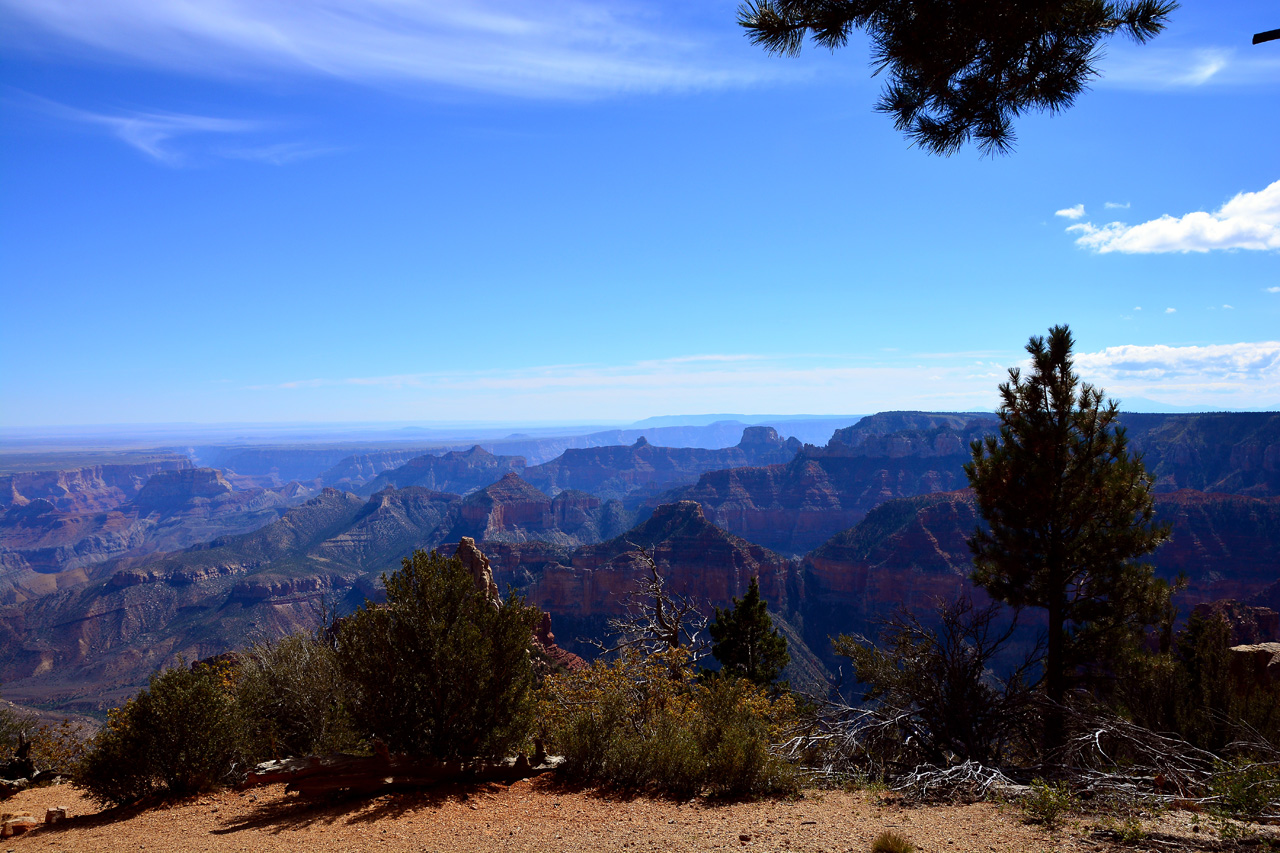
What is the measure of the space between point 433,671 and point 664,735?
13.4 ft

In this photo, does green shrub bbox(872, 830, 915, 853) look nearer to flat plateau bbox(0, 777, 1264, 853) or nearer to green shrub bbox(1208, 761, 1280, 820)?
flat plateau bbox(0, 777, 1264, 853)

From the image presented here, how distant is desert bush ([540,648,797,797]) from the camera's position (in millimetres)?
10391

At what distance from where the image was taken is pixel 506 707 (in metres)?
11.3

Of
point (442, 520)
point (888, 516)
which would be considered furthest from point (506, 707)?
point (442, 520)

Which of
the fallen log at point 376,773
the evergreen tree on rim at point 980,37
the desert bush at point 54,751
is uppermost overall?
the evergreen tree on rim at point 980,37

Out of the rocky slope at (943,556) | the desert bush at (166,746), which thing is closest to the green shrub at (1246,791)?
the desert bush at (166,746)

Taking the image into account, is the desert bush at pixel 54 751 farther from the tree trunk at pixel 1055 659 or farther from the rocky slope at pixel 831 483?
the rocky slope at pixel 831 483

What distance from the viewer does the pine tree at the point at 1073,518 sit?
13086mm

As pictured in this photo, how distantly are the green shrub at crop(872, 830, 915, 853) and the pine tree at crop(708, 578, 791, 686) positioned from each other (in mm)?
18190

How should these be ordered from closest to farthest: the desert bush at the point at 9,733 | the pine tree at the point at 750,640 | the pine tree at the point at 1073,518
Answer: the pine tree at the point at 1073,518, the desert bush at the point at 9,733, the pine tree at the point at 750,640

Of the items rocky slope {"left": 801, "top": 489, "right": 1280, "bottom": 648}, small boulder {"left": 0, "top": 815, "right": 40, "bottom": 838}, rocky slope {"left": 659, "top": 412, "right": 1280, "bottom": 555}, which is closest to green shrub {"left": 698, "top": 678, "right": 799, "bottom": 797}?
small boulder {"left": 0, "top": 815, "right": 40, "bottom": 838}

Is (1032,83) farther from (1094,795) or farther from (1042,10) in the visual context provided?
(1094,795)

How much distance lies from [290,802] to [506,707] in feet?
12.2

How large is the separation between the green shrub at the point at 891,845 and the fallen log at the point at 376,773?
635 centimetres
